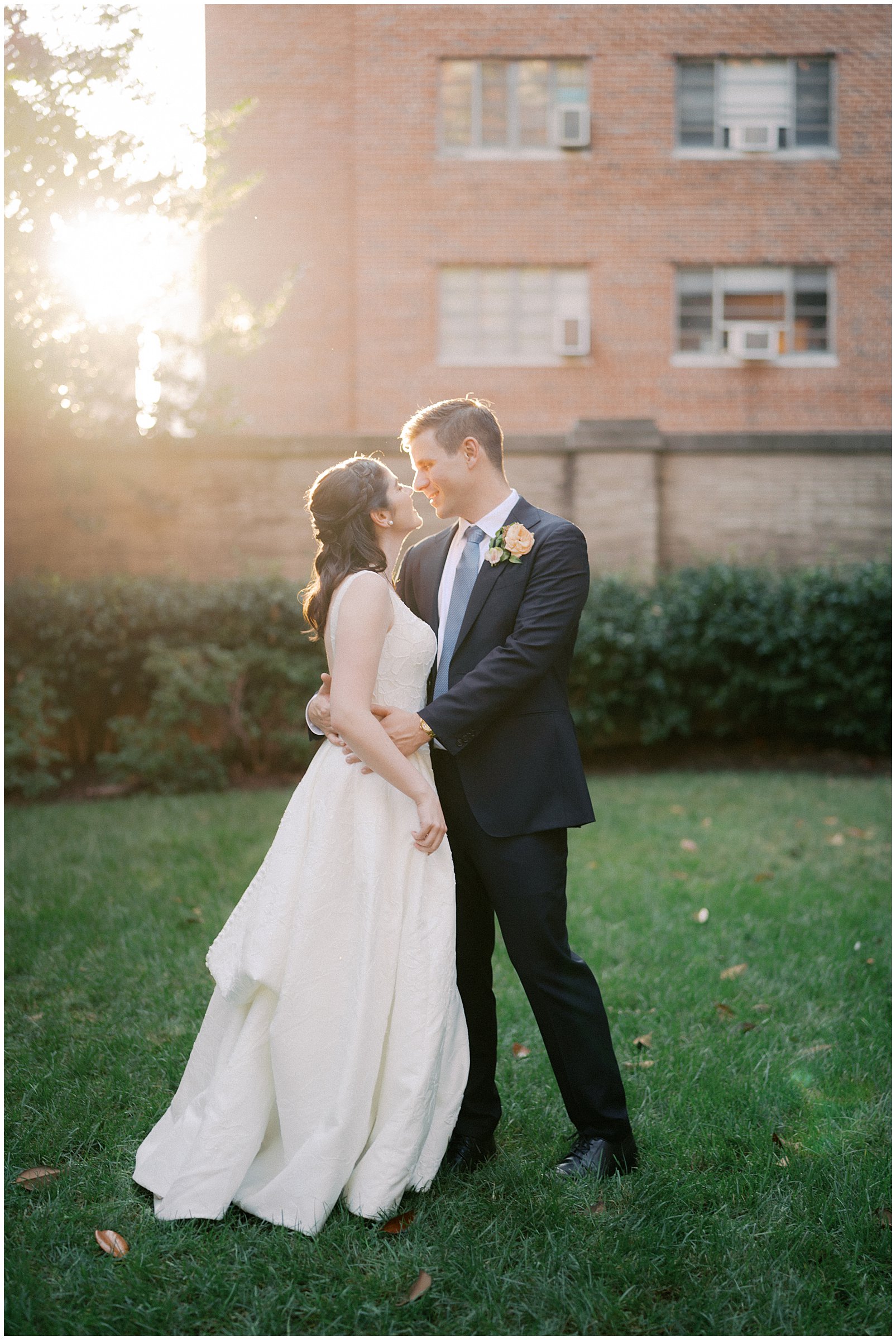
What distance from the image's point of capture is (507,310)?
17047 millimetres

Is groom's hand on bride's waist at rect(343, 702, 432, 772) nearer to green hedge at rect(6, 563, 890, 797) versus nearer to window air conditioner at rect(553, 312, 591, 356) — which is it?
green hedge at rect(6, 563, 890, 797)

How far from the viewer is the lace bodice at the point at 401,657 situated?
3.11 metres

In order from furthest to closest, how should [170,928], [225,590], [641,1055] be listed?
[225,590]
[170,928]
[641,1055]

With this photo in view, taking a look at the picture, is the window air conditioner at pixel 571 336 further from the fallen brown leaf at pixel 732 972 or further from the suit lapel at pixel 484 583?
the suit lapel at pixel 484 583

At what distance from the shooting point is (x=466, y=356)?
17.2 metres

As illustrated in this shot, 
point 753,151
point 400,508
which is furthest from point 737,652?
point 753,151

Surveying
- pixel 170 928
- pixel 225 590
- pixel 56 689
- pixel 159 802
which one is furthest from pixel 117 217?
pixel 170 928

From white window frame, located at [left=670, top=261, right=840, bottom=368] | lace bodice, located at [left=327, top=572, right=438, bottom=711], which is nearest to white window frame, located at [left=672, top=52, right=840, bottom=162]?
white window frame, located at [left=670, top=261, right=840, bottom=368]

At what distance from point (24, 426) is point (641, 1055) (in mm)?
9140

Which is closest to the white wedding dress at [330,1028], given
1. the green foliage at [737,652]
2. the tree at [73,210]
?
the tree at [73,210]

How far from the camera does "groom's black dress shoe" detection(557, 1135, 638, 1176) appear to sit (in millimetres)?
3098

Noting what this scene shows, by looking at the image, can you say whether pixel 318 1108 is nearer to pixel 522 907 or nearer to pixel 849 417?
pixel 522 907

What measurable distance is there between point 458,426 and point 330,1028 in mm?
1863

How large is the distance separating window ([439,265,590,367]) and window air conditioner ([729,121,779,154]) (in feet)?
10.7
